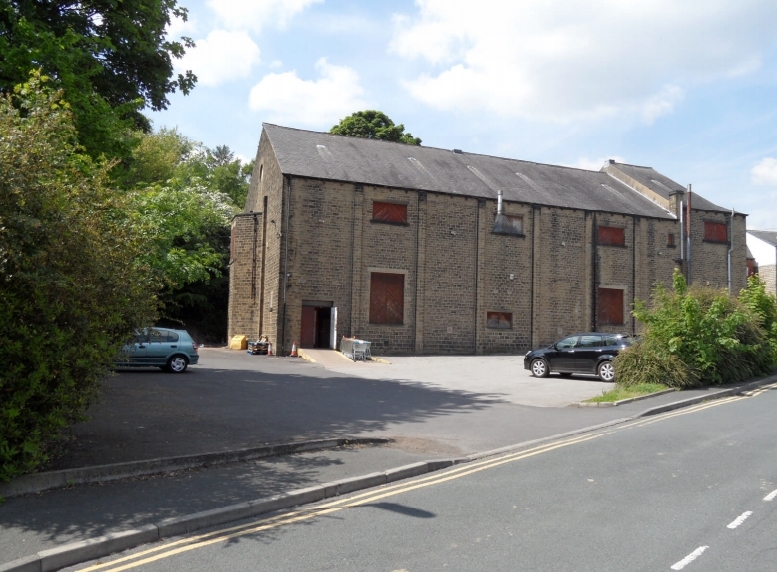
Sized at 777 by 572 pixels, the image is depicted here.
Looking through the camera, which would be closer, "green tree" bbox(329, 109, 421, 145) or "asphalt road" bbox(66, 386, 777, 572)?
"asphalt road" bbox(66, 386, 777, 572)

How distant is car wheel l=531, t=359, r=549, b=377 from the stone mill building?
380 inches

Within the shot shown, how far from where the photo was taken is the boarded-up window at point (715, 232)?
38.5 m

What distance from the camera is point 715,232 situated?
38.9 metres

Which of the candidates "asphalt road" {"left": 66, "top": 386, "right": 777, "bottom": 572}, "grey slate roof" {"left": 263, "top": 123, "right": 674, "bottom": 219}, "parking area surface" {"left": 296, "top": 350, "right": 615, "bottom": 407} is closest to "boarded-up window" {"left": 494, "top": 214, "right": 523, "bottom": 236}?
"grey slate roof" {"left": 263, "top": 123, "right": 674, "bottom": 219}

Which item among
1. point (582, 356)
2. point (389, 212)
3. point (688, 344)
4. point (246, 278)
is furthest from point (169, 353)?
point (688, 344)

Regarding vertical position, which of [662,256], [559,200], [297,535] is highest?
[559,200]

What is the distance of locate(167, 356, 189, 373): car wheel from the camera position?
65.3ft

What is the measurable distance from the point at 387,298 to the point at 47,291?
24025 mm

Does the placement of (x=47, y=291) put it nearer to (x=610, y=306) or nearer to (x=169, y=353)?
(x=169, y=353)

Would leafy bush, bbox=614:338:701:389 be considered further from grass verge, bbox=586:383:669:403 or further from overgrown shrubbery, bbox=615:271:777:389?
grass verge, bbox=586:383:669:403

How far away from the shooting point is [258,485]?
7.24 meters

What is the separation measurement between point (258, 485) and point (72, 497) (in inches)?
71.3

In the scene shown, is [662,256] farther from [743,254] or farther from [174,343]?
[174,343]

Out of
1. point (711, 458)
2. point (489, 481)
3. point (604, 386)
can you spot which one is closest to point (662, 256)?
point (604, 386)
